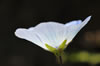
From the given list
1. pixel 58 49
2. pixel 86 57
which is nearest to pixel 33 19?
pixel 86 57

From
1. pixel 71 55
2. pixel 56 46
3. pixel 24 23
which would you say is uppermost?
pixel 24 23

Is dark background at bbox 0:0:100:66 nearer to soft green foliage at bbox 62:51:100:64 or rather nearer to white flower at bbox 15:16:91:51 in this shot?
soft green foliage at bbox 62:51:100:64

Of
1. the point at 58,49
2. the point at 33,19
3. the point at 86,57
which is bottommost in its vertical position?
the point at 58,49

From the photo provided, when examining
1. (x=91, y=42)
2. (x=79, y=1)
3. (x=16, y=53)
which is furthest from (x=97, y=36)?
(x=16, y=53)

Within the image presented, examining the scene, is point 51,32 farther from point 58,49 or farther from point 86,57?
point 86,57

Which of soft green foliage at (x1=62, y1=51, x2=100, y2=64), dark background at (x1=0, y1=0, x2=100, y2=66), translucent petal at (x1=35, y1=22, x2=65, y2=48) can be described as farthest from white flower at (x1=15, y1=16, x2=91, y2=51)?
dark background at (x1=0, y1=0, x2=100, y2=66)

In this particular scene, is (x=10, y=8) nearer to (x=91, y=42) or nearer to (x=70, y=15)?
(x=70, y=15)
